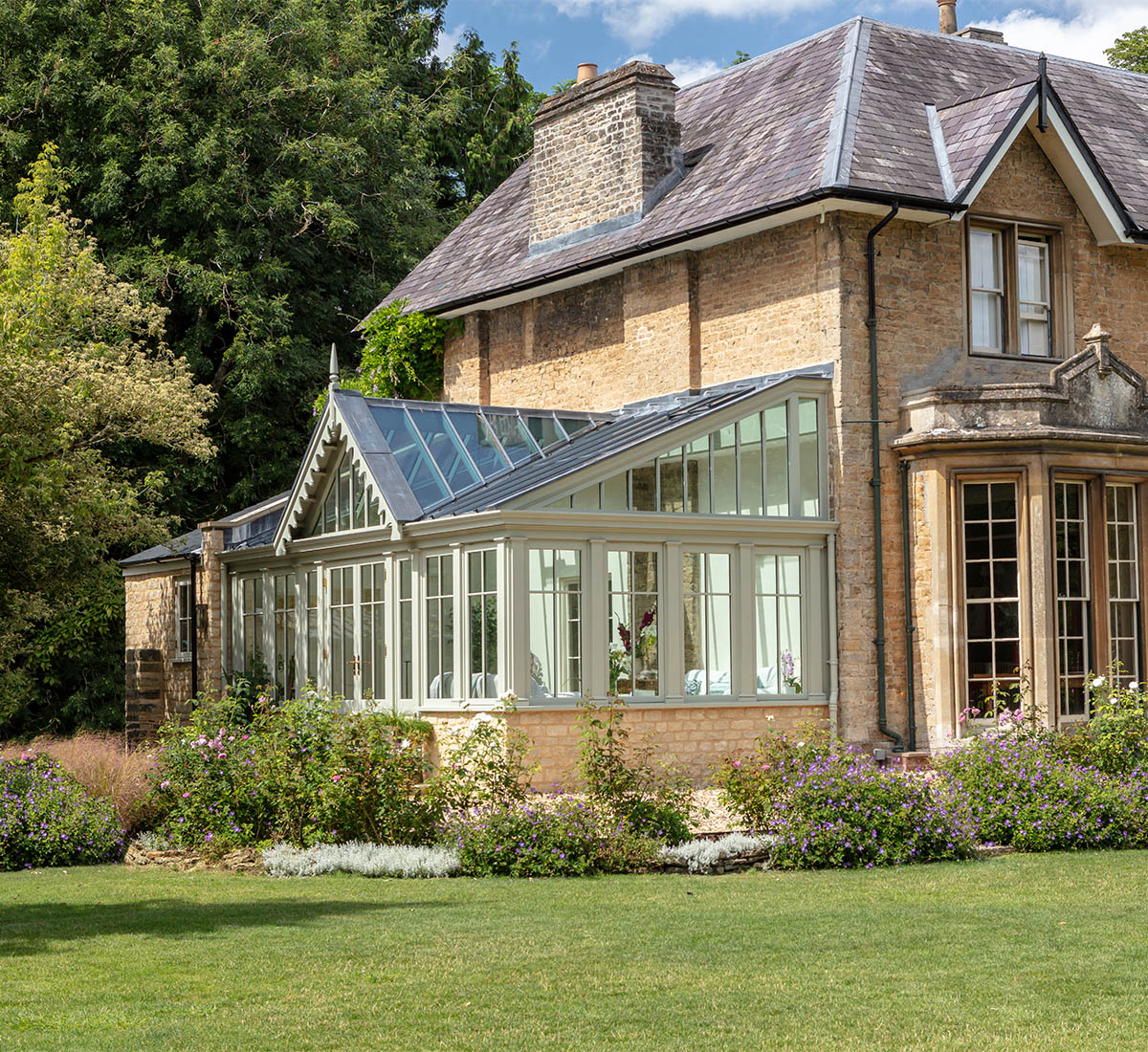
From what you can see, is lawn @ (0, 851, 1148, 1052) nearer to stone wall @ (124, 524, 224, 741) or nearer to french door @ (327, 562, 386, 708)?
french door @ (327, 562, 386, 708)

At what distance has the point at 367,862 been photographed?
42.5ft

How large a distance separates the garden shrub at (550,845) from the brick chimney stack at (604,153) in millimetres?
11266

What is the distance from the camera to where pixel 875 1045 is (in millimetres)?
7098

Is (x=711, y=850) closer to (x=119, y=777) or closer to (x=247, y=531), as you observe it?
(x=119, y=777)

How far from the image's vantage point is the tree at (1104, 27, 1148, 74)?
3441cm

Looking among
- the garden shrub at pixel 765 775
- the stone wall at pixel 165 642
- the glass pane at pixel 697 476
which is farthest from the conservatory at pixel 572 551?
the stone wall at pixel 165 642

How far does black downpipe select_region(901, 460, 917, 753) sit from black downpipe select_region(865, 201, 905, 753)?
21cm

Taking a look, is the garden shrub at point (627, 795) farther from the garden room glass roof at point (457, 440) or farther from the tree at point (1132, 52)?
the tree at point (1132, 52)

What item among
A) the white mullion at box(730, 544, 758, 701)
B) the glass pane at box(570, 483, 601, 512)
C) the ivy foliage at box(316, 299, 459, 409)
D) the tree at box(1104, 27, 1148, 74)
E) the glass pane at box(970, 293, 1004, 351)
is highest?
the tree at box(1104, 27, 1148, 74)

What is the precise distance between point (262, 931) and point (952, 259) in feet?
42.6

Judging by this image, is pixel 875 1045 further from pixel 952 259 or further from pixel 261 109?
pixel 261 109

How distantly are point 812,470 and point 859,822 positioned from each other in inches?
258

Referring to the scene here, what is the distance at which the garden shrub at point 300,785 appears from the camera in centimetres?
1373

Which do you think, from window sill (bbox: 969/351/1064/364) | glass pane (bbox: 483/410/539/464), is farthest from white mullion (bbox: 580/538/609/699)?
window sill (bbox: 969/351/1064/364)
